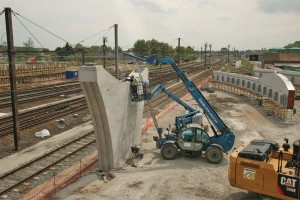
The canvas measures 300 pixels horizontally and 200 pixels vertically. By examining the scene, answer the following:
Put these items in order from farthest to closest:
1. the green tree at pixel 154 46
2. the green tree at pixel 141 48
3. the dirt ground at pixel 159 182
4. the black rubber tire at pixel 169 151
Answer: the green tree at pixel 154 46, the green tree at pixel 141 48, the black rubber tire at pixel 169 151, the dirt ground at pixel 159 182

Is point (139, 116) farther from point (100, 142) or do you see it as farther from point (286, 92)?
point (286, 92)

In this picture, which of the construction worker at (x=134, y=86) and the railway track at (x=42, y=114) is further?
the railway track at (x=42, y=114)

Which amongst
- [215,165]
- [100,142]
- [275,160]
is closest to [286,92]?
[215,165]

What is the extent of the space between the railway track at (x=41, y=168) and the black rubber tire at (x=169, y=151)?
181 inches

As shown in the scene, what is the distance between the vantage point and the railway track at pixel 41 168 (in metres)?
13.3

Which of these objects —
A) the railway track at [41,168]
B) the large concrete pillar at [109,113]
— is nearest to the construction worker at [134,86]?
the large concrete pillar at [109,113]

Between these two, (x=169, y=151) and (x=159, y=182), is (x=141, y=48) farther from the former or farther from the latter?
(x=159, y=182)

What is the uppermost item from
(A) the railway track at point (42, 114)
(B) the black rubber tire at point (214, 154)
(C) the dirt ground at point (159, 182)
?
(A) the railway track at point (42, 114)

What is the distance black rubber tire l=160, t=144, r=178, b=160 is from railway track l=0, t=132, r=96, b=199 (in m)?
4.59

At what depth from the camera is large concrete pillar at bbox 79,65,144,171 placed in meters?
12.9

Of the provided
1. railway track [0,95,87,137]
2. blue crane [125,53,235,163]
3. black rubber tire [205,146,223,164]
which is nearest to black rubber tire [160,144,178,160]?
blue crane [125,53,235,163]

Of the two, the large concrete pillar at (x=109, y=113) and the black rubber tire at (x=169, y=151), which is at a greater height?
the large concrete pillar at (x=109, y=113)

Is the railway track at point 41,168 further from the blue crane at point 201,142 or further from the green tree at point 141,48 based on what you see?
the green tree at point 141,48

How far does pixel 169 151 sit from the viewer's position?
16.7m
